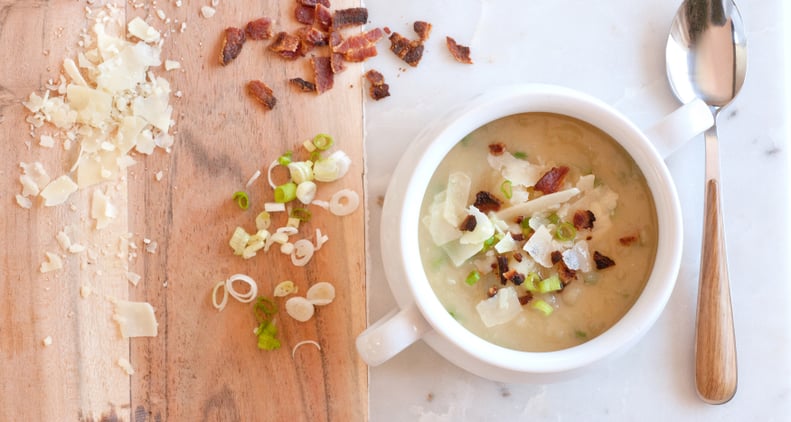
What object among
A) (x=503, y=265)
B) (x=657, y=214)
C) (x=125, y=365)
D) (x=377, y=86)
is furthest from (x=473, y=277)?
(x=125, y=365)

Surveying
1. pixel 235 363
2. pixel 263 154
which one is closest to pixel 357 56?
pixel 263 154

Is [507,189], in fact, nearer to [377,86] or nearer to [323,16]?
[377,86]

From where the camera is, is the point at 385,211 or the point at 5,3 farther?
the point at 5,3

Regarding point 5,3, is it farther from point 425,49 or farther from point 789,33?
point 789,33

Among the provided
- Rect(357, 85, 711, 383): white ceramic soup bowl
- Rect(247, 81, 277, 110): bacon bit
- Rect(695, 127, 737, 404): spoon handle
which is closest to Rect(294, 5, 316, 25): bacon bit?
Rect(247, 81, 277, 110): bacon bit

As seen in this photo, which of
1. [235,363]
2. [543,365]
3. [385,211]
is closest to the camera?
[543,365]

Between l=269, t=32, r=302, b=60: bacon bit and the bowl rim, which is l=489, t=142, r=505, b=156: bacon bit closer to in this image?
the bowl rim
